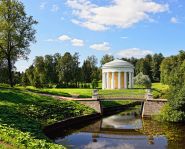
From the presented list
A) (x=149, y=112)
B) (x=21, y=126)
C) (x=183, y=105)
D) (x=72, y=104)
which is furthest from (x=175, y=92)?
(x=21, y=126)

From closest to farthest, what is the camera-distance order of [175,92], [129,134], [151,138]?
[151,138] < [129,134] < [175,92]

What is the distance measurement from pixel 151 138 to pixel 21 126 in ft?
36.1

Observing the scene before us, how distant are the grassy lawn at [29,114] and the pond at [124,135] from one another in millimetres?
2398

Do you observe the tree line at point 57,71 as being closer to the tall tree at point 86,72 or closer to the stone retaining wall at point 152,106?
the tall tree at point 86,72

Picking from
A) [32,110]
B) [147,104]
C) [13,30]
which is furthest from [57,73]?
[32,110]

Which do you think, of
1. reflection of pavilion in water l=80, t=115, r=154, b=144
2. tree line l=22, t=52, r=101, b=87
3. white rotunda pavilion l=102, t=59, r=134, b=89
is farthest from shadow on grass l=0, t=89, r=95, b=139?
tree line l=22, t=52, r=101, b=87

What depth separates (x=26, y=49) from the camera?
54156mm

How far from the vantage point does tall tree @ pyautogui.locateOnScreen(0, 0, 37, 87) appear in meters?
50.9

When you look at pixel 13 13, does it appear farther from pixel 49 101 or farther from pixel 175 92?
pixel 175 92

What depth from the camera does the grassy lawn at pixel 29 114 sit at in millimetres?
18786

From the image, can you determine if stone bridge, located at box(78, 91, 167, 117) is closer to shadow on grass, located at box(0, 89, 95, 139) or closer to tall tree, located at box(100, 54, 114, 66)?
shadow on grass, located at box(0, 89, 95, 139)

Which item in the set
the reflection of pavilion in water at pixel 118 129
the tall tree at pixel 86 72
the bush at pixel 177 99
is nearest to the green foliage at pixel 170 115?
the bush at pixel 177 99

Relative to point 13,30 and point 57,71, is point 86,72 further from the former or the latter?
point 13,30

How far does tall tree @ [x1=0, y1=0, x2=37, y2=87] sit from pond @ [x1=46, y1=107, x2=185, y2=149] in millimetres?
20782
